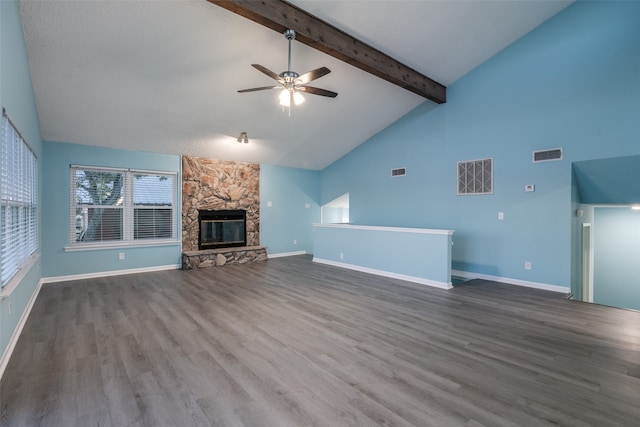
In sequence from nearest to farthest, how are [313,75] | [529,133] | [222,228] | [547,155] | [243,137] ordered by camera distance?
[313,75] < [547,155] < [529,133] < [243,137] < [222,228]

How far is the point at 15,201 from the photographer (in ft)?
9.73

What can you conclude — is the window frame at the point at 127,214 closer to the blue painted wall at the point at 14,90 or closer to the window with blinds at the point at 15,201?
the window with blinds at the point at 15,201

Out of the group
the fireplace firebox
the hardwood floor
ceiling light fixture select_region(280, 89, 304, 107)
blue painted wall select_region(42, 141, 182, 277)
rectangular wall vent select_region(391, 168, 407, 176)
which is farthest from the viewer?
the fireplace firebox

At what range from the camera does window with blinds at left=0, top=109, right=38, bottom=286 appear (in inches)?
100

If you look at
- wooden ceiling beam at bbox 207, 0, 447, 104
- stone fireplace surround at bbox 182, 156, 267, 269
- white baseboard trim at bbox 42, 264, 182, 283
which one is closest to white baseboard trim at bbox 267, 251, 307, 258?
stone fireplace surround at bbox 182, 156, 267, 269

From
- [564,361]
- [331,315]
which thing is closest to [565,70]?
[564,361]

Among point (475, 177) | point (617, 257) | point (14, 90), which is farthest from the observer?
point (617, 257)

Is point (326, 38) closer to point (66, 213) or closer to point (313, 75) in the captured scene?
point (313, 75)

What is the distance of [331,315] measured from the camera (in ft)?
11.6

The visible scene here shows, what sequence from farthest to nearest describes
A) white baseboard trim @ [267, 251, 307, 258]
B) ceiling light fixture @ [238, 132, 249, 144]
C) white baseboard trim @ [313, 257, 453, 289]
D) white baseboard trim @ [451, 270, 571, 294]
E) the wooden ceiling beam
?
white baseboard trim @ [267, 251, 307, 258], ceiling light fixture @ [238, 132, 249, 144], white baseboard trim @ [313, 257, 453, 289], white baseboard trim @ [451, 270, 571, 294], the wooden ceiling beam

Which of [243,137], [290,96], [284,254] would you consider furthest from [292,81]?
[284,254]

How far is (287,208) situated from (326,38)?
4876mm

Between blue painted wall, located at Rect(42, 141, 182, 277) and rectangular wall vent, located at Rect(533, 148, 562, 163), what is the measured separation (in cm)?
690

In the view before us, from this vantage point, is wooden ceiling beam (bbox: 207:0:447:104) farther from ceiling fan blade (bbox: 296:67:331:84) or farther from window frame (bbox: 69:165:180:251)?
window frame (bbox: 69:165:180:251)
